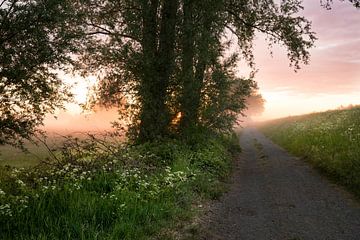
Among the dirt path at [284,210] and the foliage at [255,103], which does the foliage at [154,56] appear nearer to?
the dirt path at [284,210]

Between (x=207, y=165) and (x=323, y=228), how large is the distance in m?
7.80

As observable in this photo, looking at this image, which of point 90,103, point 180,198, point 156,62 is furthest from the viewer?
point 90,103

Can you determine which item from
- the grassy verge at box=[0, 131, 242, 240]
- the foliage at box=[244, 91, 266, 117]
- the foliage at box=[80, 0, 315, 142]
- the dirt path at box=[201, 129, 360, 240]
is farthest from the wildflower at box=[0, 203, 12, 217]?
the foliage at box=[244, 91, 266, 117]

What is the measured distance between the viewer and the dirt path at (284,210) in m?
9.97

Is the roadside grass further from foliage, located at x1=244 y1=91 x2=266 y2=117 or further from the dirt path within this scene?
foliage, located at x1=244 y1=91 x2=266 y2=117

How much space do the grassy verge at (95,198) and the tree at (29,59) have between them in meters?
2.31

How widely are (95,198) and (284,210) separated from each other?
5.93 m

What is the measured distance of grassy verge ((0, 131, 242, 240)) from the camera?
8.27 metres

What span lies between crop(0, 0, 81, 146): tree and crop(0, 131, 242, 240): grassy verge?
2.31m

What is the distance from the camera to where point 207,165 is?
17641 mm

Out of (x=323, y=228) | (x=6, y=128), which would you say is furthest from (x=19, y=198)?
(x=323, y=228)

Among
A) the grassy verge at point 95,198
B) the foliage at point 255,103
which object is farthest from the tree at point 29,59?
the foliage at point 255,103

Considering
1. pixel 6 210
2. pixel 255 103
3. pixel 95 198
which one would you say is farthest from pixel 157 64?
pixel 255 103

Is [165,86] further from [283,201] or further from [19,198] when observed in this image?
[19,198]
